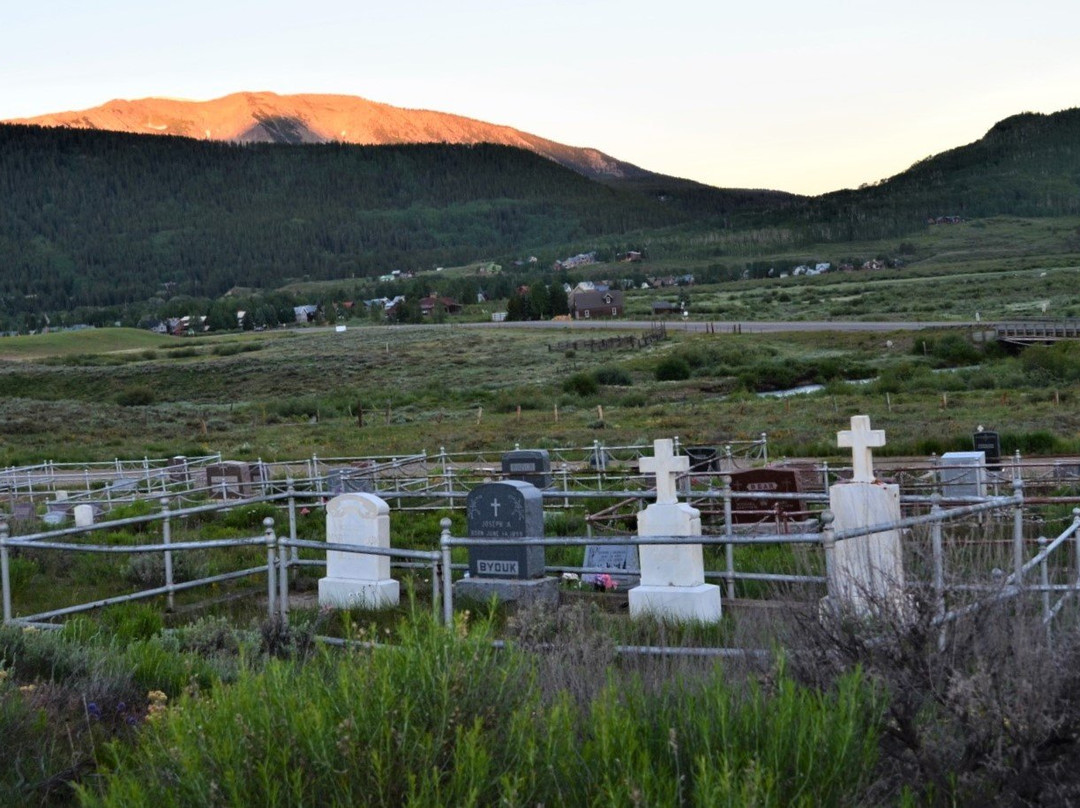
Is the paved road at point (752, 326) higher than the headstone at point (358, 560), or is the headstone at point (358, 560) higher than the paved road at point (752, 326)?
the paved road at point (752, 326)

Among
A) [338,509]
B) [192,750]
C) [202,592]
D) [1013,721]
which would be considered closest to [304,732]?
[192,750]

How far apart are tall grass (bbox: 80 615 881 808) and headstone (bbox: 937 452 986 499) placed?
14196mm

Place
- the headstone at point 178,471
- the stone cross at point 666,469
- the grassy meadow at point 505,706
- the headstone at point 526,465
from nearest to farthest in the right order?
the grassy meadow at point 505,706
the stone cross at point 666,469
the headstone at point 526,465
the headstone at point 178,471

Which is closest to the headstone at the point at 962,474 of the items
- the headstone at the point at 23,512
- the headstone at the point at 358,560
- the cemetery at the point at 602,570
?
the cemetery at the point at 602,570

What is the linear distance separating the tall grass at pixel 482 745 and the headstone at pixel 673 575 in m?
5.55

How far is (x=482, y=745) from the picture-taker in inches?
187

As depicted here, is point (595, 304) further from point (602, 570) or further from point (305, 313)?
point (602, 570)

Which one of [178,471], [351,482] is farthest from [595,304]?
[351,482]

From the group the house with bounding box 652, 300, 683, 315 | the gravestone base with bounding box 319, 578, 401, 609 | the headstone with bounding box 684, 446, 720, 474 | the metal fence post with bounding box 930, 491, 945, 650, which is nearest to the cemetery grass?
the headstone with bounding box 684, 446, 720, 474

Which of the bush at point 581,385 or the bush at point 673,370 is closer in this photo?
the bush at point 581,385

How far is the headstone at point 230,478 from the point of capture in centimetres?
2534

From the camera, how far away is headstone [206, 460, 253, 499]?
25.3m

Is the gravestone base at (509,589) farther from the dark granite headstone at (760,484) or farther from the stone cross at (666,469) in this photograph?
the dark granite headstone at (760,484)

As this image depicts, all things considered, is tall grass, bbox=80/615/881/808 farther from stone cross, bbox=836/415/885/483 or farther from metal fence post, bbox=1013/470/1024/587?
stone cross, bbox=836/415/885/483
